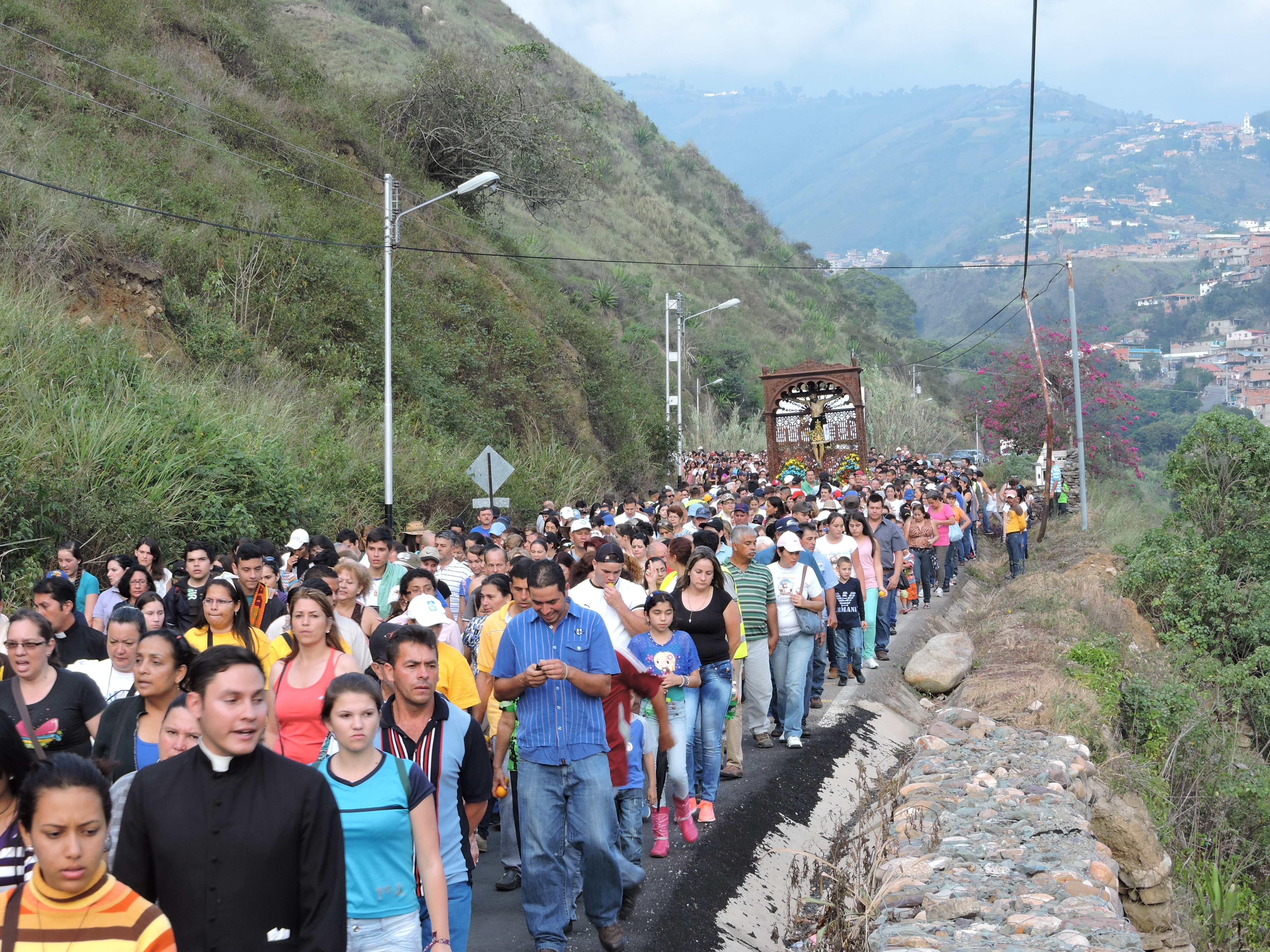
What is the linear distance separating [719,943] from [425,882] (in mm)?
3193

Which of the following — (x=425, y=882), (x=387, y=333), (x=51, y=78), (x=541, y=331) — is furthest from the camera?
(x=541, y=331)

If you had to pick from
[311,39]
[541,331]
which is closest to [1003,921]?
[541,331]

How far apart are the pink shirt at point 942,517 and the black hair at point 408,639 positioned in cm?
1466

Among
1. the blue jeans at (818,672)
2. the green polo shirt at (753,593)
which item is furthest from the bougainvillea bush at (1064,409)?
the green polo shirt at (753,593)

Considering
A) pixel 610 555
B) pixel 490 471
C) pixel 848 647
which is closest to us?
pixel 610 555

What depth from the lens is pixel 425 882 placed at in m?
4.01

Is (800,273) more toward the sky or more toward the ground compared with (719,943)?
more toward the sky

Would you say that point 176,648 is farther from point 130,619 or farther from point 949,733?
point 949,733

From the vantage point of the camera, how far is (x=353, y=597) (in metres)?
7.67

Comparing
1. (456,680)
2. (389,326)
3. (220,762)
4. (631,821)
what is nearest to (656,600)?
(631,821)

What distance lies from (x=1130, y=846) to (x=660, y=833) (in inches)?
166

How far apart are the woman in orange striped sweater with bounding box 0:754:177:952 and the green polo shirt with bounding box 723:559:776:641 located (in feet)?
21.3

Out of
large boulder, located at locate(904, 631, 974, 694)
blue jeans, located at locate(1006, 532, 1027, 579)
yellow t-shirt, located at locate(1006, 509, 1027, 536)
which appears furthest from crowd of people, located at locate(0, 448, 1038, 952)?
blue jeans, located at locate(1006, 532, 1027, 579)

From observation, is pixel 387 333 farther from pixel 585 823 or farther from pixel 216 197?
pixel 585 823
